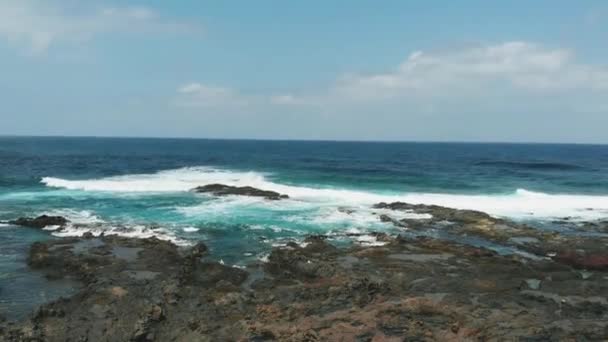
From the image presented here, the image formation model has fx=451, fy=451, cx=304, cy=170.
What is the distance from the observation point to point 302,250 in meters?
19.5

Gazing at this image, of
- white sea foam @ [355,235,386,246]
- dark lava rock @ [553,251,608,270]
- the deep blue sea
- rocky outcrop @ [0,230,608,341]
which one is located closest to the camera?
rocky outcrop @ [0,230,608,341]

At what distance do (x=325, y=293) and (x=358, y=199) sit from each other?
22.8m

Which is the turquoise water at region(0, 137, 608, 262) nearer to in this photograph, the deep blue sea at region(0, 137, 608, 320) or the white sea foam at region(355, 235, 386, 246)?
the deep blue sea at region(0, 137, 608, 320)

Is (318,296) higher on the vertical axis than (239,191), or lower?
lower

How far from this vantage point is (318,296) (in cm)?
1393

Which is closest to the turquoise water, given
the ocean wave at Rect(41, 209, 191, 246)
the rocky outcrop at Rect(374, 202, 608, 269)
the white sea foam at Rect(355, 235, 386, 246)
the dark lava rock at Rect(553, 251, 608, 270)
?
the ocean wave at Rect(41, 209, 191, 246)

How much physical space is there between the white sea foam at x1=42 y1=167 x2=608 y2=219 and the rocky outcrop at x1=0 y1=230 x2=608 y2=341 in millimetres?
10331

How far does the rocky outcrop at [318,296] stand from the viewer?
11500mm

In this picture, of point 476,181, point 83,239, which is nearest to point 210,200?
point 83,239

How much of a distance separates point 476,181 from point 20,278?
152ft

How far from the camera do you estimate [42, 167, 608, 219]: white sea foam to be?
32050 mm

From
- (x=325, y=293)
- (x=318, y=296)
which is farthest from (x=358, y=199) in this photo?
(x=318, y=296)

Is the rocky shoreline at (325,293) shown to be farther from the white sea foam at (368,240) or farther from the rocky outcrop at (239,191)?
the rocky outcrop at (239,191)

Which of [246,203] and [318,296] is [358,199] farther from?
[318,296]
